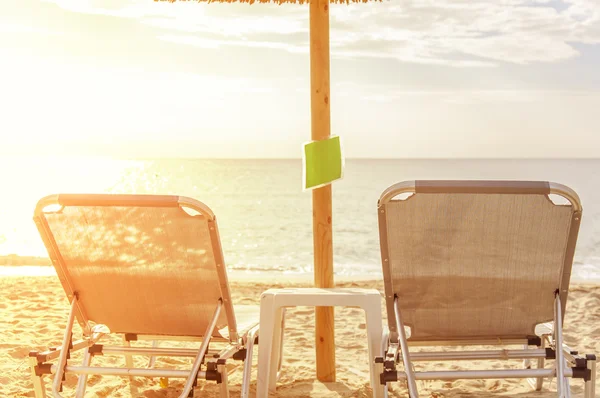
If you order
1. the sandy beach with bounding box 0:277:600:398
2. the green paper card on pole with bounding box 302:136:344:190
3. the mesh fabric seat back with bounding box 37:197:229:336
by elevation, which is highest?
the green paper card on pole with bounding box 302:136:344:190

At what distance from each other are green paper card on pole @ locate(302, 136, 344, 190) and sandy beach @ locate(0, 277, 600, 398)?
1.08 metres

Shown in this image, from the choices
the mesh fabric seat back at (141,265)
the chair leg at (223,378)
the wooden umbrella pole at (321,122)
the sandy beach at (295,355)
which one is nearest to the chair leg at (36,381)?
the mesh fabric seat back at (141,265)

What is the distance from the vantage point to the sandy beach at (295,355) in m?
3.82

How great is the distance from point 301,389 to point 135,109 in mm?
59089

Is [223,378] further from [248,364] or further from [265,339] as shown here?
[265,339]

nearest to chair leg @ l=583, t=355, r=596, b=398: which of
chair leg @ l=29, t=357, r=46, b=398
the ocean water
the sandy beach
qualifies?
the sandy beach

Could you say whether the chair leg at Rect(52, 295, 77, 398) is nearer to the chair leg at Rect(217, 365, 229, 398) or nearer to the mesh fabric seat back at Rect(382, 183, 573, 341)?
the chair leg at Rect(217, 365, 229, 398)

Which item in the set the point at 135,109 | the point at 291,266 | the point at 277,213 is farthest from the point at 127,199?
the point at 135,109

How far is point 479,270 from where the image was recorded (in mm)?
2814

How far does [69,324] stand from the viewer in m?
2.93

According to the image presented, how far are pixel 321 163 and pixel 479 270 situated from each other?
1009 mm

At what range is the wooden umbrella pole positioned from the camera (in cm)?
355

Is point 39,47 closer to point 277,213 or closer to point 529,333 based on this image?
point 277,213

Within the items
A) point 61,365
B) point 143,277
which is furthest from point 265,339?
point 61,365
